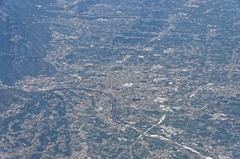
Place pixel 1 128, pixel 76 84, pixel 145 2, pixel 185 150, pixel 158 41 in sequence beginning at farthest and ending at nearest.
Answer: pixel 145 2 → pixel 158 41 → pixel 76 84 → pixel 1 128 → pixel 185 150

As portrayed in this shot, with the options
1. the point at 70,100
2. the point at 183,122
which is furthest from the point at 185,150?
the point at 70,100

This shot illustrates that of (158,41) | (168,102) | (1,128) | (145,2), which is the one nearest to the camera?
(1,128)

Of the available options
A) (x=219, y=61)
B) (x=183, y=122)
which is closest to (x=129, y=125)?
(x=183, y=122)

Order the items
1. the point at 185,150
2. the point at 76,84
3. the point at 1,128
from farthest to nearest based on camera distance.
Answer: the point at 76,84, the point at 1,128, the point at 185,150

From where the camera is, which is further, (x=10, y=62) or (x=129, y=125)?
(x=10, y=62)

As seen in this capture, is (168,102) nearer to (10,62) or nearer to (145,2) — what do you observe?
(10,62)

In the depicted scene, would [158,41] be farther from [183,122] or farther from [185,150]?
[185,150]

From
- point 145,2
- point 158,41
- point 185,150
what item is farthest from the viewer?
point 145,2
